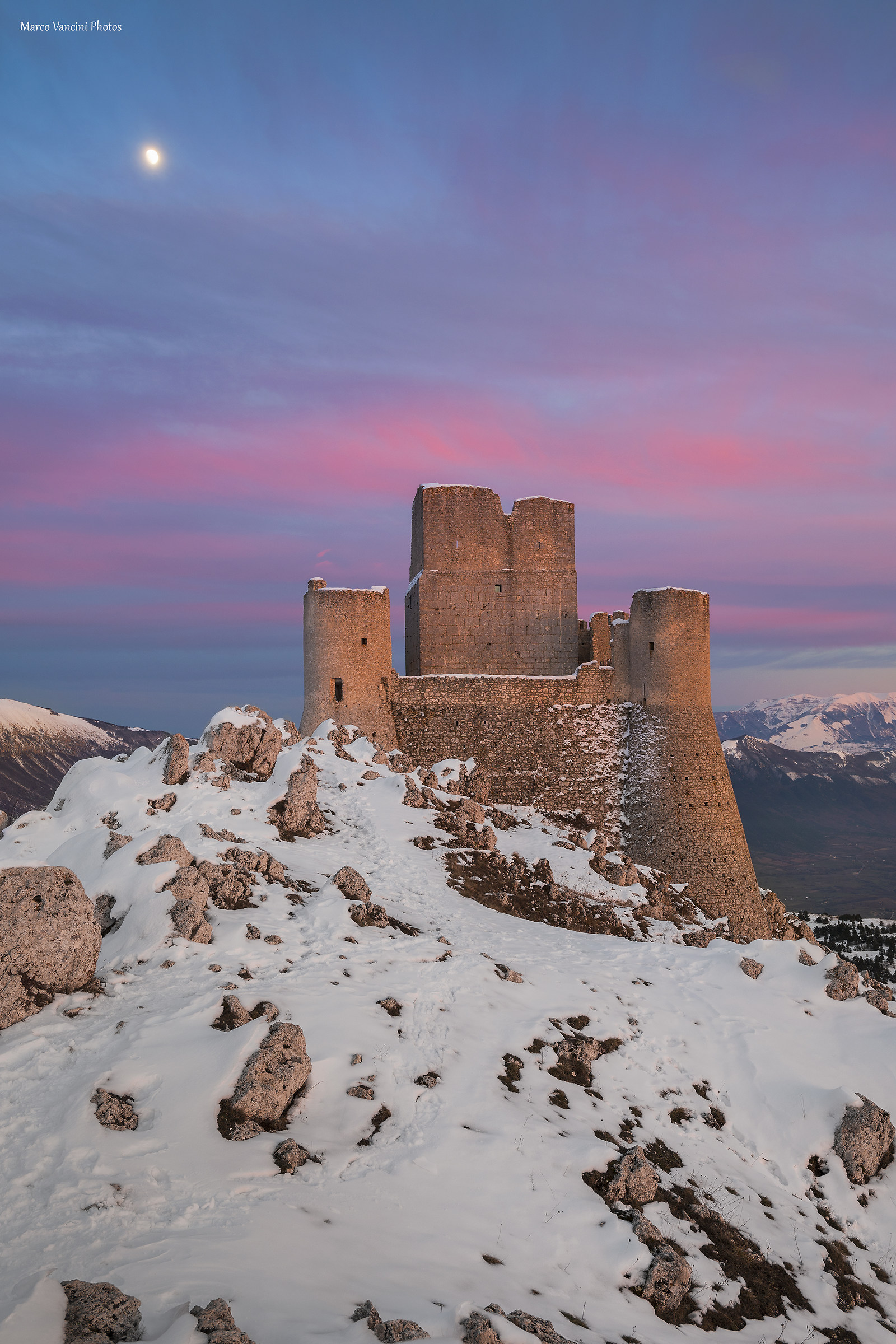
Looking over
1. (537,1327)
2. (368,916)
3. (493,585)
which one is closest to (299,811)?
(368,916)

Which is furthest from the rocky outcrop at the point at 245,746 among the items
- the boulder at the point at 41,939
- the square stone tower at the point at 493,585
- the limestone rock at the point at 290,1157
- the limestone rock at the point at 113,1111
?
the square stone tower at the point at 493,585

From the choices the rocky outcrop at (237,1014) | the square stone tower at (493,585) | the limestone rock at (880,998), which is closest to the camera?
the rocky outcrop at (237,1014)

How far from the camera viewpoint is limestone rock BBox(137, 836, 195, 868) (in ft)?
45.0

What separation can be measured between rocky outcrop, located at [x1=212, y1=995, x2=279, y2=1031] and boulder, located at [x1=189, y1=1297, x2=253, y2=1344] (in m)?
4.26

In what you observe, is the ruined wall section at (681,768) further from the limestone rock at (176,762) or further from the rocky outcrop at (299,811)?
the limestone rock at (176,762)

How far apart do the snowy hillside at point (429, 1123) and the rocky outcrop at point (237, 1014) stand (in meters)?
0.14

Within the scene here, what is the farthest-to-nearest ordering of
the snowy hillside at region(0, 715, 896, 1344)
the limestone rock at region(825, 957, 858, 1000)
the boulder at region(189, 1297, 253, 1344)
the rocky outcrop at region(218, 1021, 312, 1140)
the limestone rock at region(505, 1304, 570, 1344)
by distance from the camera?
the limestone rock at region(825, 957, 858, 1000) → the rocky outcrop at region(218, 1021, 312, 1140) → the snowy hillside at region(0, 715, 896, 1344) → the limestone rock at region(505, 1304, 570, 1344) → the boulder at region(189, 1297, 253, 1344)

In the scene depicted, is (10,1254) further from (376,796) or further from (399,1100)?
(376,796)

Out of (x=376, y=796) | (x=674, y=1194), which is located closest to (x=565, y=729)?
(x=376, y=796)

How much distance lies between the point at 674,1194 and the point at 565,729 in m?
23.9

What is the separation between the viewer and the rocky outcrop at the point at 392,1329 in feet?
18.2

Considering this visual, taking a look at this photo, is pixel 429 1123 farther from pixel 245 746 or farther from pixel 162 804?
pixel 245 746

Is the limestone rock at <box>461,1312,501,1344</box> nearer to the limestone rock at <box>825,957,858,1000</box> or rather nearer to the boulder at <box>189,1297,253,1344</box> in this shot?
the boulder at <box>189,1297,253,1344</box>

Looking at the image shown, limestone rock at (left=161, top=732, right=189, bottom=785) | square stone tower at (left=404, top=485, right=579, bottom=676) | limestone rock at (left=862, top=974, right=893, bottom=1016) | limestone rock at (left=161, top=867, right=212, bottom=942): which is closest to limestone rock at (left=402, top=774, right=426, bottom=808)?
limestone rock at (left=161, top=732, right=189, bottom=785)
